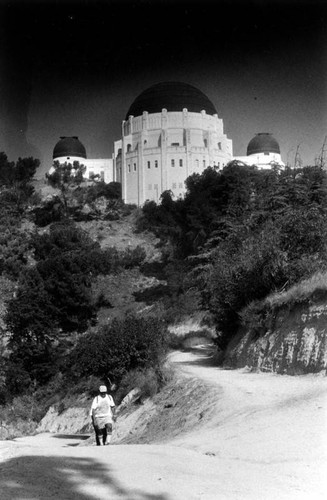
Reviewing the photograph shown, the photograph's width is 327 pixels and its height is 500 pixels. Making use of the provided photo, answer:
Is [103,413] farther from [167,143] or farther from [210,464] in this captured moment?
[167,143]

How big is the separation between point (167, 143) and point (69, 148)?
14098 mm

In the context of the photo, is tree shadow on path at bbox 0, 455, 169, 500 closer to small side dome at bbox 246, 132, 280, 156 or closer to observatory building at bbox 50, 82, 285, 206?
observatory building at bbox 50, 82, 285, 206

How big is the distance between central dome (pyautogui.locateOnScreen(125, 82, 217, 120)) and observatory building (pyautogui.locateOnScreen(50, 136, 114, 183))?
674 centimetres

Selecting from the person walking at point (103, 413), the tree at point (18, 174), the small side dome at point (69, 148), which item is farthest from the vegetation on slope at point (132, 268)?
the small side dome at point (69, 148)

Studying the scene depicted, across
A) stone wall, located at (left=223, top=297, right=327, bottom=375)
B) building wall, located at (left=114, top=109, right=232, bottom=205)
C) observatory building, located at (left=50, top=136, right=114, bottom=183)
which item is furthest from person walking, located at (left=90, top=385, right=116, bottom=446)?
observatory building, located at (left=50, top=136, right=114, bottom=183)

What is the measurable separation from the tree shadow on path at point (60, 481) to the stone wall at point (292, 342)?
7588 millimetres

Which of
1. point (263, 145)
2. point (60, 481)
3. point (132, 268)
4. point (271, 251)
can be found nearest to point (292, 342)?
point (271, 251)

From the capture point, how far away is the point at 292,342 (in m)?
15.1

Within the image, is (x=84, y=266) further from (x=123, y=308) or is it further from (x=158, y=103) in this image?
(x=158, y=103)

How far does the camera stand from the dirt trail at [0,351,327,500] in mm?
6566

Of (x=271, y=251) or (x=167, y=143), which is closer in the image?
(x=271, y=251)

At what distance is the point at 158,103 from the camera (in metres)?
73.8

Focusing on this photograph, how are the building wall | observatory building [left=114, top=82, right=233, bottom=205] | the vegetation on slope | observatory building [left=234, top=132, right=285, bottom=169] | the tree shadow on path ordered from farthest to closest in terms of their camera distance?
observatory building [left=234, top=132, right=285, bottom=169] < observatory building [left=114, top=82, right=233, bottom=205] < the building wall < the vegetation on slope < the tree shadow on path

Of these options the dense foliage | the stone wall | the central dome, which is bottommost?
the stone wall
